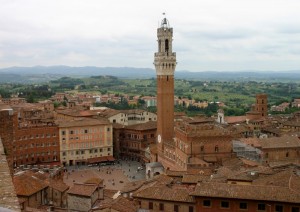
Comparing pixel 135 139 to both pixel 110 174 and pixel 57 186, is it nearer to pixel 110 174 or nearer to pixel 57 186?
pixel 110 174

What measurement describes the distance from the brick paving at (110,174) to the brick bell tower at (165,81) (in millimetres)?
5446

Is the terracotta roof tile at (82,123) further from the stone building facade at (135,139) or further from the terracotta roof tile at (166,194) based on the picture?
the terracotta roof tile at (166,194)

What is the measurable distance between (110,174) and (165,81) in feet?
47.5

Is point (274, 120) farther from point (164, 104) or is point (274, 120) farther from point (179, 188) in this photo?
point (179, 188)

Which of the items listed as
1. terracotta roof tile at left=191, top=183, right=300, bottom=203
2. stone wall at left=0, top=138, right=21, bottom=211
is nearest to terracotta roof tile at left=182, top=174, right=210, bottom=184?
terracotta roof tile at left=191, top=183, right=300, bottom=203

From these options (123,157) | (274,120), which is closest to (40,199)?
(123,157)

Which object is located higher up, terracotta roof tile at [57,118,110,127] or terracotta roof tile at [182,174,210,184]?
terracotta roof tile at [182,174,210,184]

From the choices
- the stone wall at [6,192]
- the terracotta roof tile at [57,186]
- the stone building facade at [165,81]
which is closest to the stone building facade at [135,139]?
the stone building facade at [165,81]

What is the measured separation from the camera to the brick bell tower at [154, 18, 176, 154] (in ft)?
189

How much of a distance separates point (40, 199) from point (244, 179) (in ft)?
52.7

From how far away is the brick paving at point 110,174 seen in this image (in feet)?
169

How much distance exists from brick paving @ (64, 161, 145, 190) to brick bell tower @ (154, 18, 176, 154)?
17.9ft

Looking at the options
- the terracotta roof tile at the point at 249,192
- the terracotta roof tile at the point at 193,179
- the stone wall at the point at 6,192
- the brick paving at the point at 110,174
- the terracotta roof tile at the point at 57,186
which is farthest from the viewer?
the brick paving at the point at 110,174

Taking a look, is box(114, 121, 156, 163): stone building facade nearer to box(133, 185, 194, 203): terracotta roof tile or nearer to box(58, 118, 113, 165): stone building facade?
box(58, 118, 113, 165): stone building facade
